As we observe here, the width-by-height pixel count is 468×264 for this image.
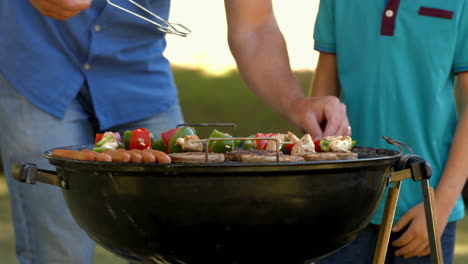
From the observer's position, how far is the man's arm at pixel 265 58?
184 centimetres

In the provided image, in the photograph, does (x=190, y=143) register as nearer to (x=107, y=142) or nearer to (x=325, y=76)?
(x=107, y=142)

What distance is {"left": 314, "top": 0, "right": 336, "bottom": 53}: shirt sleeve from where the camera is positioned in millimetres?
2115

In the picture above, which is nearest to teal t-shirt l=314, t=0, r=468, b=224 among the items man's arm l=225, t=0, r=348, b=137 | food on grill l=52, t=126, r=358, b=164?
man's arm l=225, t=0, r=348, b=137

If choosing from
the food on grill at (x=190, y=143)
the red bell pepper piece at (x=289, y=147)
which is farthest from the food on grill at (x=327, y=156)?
the food on grill at (x=190, y=143)

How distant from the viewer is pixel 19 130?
6.23 feet

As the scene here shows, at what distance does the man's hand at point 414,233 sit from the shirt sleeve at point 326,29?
1.91 feet

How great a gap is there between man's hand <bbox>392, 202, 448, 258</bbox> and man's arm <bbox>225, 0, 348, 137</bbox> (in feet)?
1.29

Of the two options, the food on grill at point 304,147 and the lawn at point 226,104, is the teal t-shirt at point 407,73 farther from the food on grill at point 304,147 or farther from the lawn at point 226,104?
the lawn at point 226,104

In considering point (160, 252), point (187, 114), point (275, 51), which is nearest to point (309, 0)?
point (187, 114)

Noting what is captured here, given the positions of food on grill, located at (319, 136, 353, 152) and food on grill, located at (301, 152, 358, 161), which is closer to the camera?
food on grill, located at (301, 152, 358, 161)

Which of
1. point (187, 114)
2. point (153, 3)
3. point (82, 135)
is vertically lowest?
point (187, 114)

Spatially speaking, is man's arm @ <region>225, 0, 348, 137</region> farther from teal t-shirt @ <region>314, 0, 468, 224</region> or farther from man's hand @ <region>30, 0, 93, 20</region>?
man's hand @ <region>30, 0, 93, 20</region>

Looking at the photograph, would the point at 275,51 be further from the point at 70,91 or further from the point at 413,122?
the point at 70,91

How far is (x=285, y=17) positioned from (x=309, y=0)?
32 cm
